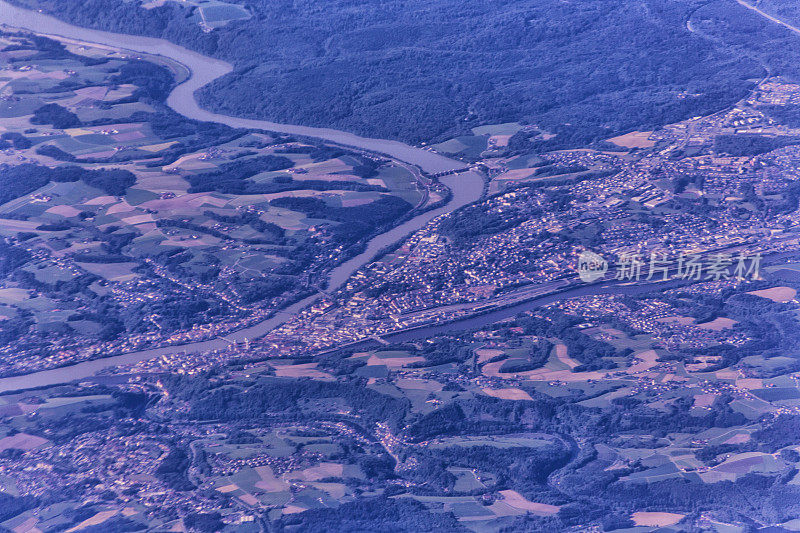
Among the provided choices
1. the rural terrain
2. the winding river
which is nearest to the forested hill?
the rural terrain

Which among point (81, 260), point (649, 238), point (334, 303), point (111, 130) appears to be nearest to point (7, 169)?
point (111, 130)

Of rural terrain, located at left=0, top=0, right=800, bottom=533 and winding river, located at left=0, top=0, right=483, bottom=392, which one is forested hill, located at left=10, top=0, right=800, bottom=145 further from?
winding river, located at left=0, top=0, right=483, bottom=392

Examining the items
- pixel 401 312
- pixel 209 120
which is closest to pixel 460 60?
pixel 209 120

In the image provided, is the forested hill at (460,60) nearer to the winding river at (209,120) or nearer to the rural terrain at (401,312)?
the rural terrain at (401,312)

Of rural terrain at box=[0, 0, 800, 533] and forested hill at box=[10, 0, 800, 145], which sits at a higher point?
forested hill at box=[10, 0, 800, 145]

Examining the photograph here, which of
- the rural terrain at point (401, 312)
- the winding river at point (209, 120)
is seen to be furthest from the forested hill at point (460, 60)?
the winding river at point (209, 120)

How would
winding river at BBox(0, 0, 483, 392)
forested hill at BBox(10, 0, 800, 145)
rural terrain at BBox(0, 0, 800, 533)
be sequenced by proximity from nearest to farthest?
rural terrain at BBox(0, 0, 800, 533) → winding river at BBox(0, 0, 483, 392) → forested hill at BBox(10, 0, 800, 145)

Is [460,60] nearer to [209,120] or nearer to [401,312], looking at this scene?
[209,120]
